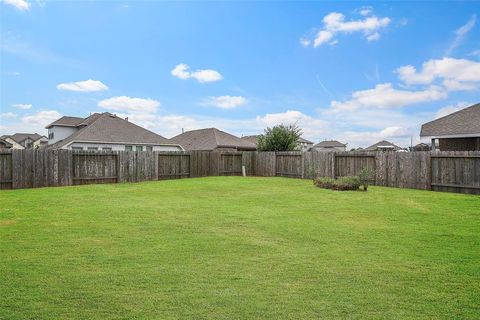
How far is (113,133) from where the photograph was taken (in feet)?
123

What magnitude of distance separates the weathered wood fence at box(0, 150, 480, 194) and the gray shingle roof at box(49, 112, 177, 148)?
561 inches

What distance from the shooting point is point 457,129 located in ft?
70.0

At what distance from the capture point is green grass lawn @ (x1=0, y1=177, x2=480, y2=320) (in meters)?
4.00

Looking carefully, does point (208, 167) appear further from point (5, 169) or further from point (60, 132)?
point (60, 132)

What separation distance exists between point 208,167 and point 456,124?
15.7m

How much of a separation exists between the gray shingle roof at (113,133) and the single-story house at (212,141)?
5.28m

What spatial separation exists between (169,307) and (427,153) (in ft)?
52.5

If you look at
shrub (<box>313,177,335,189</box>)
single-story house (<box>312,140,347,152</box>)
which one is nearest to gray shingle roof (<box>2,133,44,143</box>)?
single-story house (<box>312,140,347,152</box>)

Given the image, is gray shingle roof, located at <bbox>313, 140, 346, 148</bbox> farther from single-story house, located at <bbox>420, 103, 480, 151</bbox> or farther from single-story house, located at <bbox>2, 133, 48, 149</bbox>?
single-story house, located at <bbox>420, 103, 480, 151</bbox>

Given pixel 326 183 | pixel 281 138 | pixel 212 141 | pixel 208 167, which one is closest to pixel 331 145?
pixel 212 141

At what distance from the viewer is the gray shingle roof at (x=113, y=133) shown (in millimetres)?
36062

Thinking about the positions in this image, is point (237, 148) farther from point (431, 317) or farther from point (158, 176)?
point (431, 317)

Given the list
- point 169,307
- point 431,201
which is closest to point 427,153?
point 431,201

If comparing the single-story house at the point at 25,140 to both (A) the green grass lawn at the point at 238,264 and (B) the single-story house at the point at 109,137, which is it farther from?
(A) the green grass lawn at the point at 238,264
